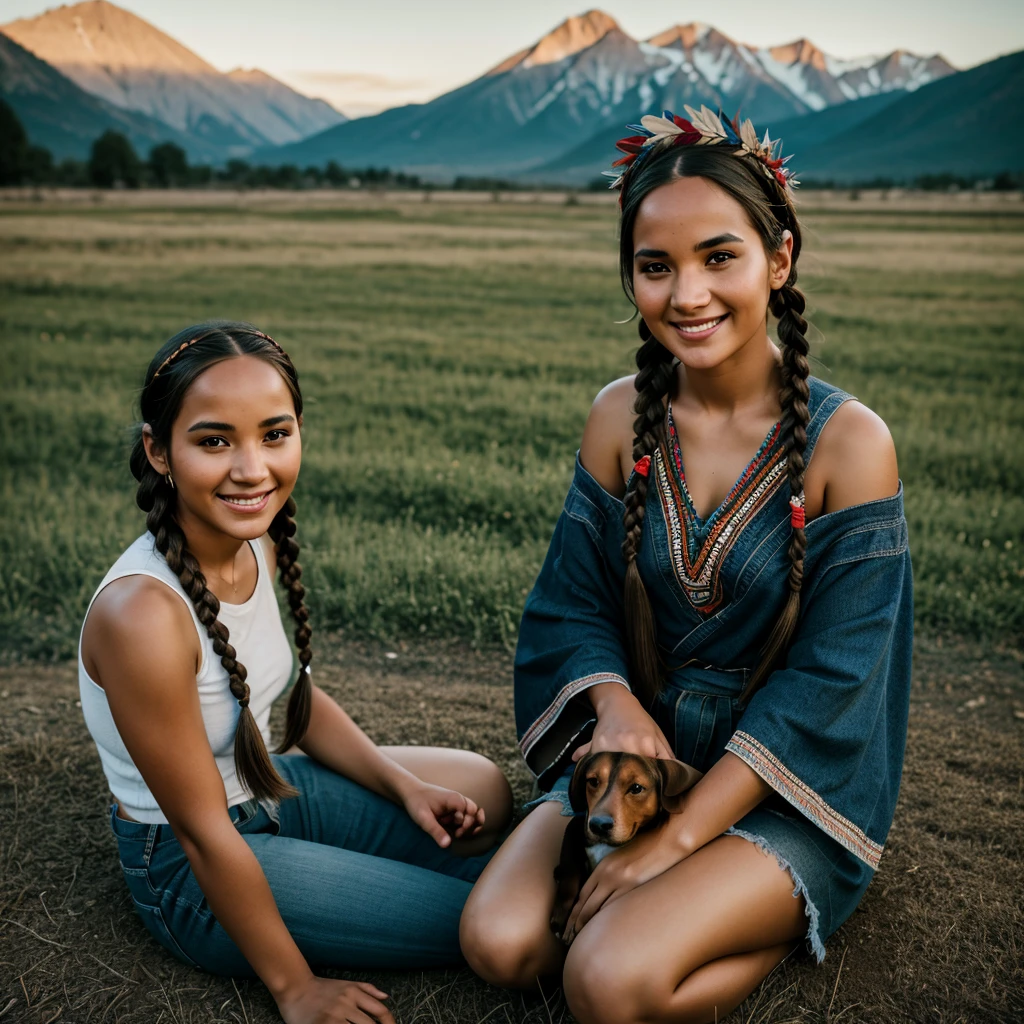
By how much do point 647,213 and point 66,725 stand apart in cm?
289

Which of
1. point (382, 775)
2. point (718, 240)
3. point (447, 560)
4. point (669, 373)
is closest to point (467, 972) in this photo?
point (382, 775)

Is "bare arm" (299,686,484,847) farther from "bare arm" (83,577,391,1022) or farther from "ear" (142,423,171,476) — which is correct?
"ear" (142,423,171,476)

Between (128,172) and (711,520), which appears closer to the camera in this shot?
(711,520)

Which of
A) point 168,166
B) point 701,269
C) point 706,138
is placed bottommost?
point 701,269

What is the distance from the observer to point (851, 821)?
2.43 m

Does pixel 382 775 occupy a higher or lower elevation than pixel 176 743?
lower

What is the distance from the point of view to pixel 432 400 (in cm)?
938

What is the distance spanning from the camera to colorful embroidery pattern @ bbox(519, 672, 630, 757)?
262cm

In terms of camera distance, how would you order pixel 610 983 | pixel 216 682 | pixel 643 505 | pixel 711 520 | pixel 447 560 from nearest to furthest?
1. pixel 610 983
2. pixel 216 682
3. pixel 711 520
4. pixel 643 505
5. pixel 447 560

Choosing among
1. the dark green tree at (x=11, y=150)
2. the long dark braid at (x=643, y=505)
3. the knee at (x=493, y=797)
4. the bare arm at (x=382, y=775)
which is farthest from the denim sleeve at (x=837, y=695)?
the dark green tree at (x=11, y=150)

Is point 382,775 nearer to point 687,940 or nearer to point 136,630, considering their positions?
point 136,630

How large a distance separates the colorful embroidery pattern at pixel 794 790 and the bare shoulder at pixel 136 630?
1.28 metres

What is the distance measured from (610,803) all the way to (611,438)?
1.05m

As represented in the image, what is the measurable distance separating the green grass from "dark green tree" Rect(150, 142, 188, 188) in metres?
52.7
